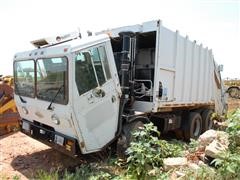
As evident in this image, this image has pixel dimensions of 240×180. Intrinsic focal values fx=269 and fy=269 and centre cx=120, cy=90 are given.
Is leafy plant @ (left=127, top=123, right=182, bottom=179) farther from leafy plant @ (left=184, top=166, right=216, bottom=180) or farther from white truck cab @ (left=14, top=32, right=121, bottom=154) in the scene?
white truck cab @ (left=14, top=32, right=121, bottom=154)

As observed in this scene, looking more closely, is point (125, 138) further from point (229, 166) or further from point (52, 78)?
point (229, 166)

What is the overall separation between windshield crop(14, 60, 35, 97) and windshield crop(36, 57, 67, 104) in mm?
295

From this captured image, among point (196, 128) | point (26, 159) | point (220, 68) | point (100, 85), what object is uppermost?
point (220, 68)

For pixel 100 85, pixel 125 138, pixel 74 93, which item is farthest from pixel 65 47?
pixel 125 138

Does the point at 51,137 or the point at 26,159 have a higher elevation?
the point at 51,137

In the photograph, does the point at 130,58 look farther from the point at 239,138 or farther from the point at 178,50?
the point at 239,138

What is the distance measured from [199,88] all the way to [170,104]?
204cm

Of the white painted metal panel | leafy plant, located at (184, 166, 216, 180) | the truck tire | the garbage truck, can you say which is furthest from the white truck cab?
the truck tire

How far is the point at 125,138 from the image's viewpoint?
5.32 meters

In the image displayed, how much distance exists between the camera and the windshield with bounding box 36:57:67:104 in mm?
4578

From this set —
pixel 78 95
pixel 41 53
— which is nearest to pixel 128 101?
pixel 78 95

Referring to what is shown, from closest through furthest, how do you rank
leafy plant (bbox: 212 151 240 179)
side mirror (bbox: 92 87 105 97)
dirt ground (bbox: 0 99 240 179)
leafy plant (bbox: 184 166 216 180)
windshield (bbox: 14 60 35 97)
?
leafy plant (bbox: 212 151 240 179) → leafy plant (bbox: 184 166 216 180) → side mirror (bbox: 92 87 105 97) → dirt ground (bbox: 0 99 240 179) → windshield (bbox: 14 60 35 97)

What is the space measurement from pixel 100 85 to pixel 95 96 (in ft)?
0.77

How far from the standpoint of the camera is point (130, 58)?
5.79 meters
